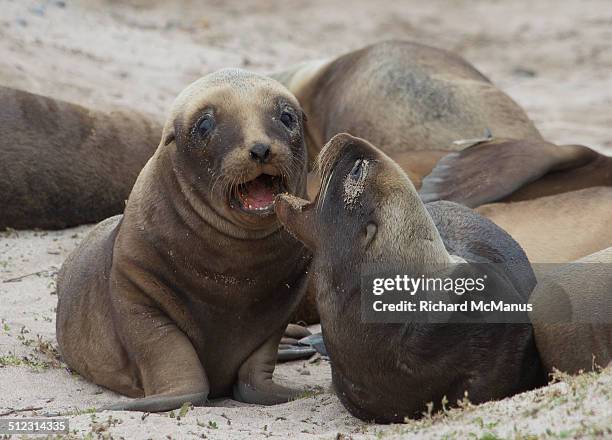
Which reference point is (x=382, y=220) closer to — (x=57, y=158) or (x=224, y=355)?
(x=224, y=355)

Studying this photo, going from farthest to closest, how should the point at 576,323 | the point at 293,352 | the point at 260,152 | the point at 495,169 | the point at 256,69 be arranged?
1. the point at 256,69
2. the point at 495,169
3. the point at 293,352
4. the point at 260,152
5. the point at 576,323

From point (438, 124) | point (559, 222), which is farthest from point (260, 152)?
point (438, 124)

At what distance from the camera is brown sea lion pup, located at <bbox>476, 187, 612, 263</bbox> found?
6793 mm

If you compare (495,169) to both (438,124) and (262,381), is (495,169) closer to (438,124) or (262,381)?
(438,124)

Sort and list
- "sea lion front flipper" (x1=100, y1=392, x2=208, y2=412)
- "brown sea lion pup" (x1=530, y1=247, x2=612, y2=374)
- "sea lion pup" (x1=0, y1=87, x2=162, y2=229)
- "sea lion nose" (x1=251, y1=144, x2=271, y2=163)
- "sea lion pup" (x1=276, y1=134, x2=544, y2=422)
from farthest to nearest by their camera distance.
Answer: "sea lion pup" (x1=0, y1=87, x2=162, y2=229)
"sea lion nose" (x1=251, y1=144, x2=271, y2=163)
"sea lion front flipper" (x1=100, y1=392, x2=208, y2=412)
"brown sea lion pup" (x1=530, y1=247, x2=612, y2=374)
"sea lion pup" (x1=276, y1=134, x2=544, y2=422)

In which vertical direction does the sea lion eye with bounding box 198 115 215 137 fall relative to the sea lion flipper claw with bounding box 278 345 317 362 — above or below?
above

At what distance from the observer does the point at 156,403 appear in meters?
5.20

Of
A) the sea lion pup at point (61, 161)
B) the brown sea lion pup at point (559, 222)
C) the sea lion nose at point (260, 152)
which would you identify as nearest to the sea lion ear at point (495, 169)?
the brown sea lion pup at point (559, 222)

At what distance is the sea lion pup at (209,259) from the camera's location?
5516 millimetres

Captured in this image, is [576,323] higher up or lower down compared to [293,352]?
higher up

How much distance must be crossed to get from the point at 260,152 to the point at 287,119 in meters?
0.47

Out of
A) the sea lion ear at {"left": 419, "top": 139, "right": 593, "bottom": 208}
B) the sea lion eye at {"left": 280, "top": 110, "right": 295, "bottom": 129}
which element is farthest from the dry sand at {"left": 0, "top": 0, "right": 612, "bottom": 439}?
the sea lion ear at {"left": 419, "top": 139, "right": 593, "bottom": 208}

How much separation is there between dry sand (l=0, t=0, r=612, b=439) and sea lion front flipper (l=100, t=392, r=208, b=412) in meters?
0.13

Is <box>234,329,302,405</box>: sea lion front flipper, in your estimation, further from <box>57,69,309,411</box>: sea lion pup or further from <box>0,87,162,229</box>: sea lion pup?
<box>0,87,162,229</box>: sea lion pup
